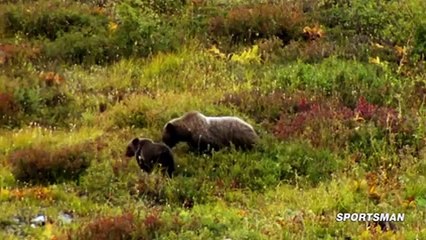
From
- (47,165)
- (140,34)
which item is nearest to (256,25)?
(140,34)

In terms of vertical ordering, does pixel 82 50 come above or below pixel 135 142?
below

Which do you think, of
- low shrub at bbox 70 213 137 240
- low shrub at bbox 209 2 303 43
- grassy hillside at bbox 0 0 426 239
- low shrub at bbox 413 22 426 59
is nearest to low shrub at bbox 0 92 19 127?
grassy hillside at bbox 0 0 426 239

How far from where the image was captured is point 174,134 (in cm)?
1159

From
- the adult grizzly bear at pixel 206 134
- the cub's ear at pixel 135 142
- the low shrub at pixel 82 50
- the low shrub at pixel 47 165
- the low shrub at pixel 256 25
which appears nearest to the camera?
the low shrub at pixel 47 165

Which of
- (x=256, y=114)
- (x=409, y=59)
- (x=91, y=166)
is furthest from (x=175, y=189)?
(x=409, y=59)

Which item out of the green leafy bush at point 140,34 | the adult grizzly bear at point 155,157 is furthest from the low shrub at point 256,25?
the adult grizzly bear at point 155,157

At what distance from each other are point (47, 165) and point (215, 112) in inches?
127

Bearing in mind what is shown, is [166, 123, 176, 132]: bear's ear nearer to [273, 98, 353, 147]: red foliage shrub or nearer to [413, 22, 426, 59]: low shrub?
[273, 98, 353, 147]: red foliage shrub

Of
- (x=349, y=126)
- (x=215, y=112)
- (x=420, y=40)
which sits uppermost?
(x=420, y=40)

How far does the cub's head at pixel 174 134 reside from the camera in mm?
11556

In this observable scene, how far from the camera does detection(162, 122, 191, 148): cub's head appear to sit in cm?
1156

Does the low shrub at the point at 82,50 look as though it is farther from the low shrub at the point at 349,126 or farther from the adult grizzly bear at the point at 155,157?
the adult grizzly bear at the point at 155,157

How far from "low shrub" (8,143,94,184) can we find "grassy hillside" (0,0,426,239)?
20 millimetres

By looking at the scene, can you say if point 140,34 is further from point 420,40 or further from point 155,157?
point 155,157
